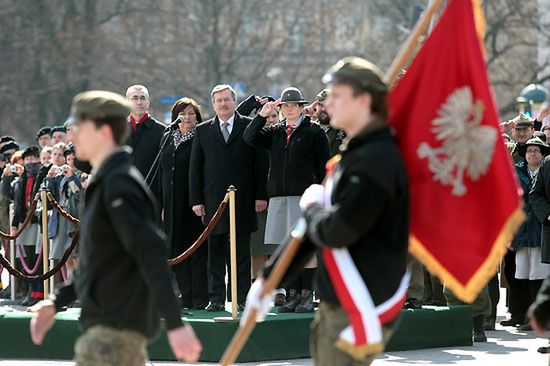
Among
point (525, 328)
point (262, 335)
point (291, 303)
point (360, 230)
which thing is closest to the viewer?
point (360, 230)

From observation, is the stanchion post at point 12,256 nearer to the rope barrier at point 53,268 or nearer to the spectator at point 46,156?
the spectator at point 46,156

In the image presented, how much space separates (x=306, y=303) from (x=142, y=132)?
246 centimetres

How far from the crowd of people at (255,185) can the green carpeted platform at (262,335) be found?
0.37 m

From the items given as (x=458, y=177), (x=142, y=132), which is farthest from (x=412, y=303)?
(x=458, y=177)

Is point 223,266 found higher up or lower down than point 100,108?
lower down

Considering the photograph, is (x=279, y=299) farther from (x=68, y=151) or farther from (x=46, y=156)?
(x=46, y=156)

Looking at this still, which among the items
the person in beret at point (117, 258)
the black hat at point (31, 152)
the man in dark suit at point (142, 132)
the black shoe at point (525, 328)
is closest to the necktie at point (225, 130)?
the man in dark suit at point (142, 132)

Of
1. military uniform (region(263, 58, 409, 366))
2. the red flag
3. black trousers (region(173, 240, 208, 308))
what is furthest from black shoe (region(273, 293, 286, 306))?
military uniform (region(263, 58, 409, 366))

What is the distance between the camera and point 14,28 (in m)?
49.8

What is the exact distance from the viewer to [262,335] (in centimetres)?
1254

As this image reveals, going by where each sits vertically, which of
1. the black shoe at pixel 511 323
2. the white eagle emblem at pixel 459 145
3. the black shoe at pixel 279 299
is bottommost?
the black shoe at pixel 511 323

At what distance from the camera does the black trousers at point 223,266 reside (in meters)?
13.9

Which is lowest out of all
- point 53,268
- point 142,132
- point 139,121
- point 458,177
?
point 53,268

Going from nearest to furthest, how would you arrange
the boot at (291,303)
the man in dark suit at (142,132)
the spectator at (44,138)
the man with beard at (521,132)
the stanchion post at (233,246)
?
the stanchion post at (233,246)
the boot at (291,303)
the man in dark suit at (142,132)
the man with beard at (521,132)
the spectator at (44,138)
